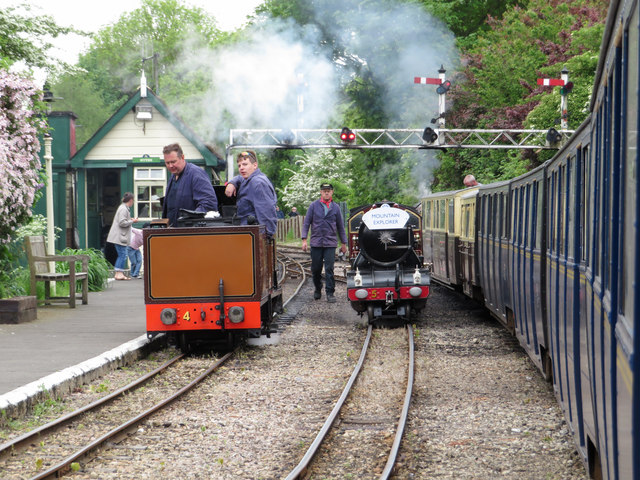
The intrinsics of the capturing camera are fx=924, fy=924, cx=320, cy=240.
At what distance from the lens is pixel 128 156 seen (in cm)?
2744

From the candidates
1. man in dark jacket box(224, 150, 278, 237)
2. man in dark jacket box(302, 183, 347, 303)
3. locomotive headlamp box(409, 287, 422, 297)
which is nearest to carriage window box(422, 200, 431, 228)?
man in dark jacket box(302, 183, 347, 303)

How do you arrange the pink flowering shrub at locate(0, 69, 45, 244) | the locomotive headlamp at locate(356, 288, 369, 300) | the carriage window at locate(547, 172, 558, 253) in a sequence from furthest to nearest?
the locomotive headlamp at locate(356, 288, 369, 300) → the pink flowering shrub at locate(0, 69, 45, 244) → the carriage window at locate(547, 172, 558, 253)

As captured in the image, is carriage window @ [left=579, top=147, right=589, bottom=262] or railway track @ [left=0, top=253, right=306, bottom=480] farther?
railway track @ [left=0, top=253, right=306, bottom=480]

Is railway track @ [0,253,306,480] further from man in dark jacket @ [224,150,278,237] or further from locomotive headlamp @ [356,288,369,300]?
locomotive headlamp @ [356,288,369,300]

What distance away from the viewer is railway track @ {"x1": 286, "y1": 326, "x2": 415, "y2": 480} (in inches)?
230

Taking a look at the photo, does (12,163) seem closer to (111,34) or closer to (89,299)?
(89,299)

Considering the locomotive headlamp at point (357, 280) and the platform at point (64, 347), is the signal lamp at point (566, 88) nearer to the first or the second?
the locomotive headlamp at point (357, 280)

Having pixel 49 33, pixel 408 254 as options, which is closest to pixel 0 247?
pixel 408 254

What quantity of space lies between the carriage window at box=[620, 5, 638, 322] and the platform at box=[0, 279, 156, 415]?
5.22 meters

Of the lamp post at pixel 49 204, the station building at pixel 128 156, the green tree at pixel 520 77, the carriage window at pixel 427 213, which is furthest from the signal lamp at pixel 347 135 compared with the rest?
the lamp post at pixel 49 204

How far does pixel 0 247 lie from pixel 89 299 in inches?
95.9

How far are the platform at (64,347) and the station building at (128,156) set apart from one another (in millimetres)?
12271

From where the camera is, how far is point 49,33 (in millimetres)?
20234

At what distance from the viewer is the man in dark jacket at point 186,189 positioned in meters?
10.6
